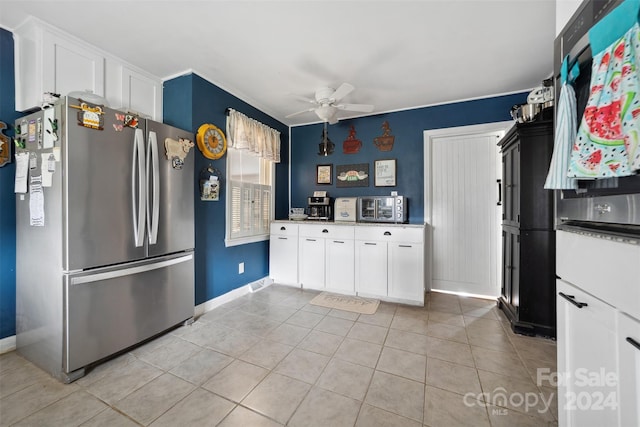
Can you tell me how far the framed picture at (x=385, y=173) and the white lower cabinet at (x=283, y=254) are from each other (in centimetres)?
143

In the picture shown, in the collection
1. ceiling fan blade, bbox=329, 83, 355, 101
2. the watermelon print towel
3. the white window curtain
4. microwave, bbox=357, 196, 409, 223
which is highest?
ceiling fan blade, bbox=329, 83, 355, 101

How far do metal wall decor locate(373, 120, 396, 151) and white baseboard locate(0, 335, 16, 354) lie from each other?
425 centimetres

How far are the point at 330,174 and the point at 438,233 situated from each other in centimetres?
185

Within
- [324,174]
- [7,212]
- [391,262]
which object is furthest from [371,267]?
[7,212]

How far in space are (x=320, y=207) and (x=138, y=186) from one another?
2334 millimetres

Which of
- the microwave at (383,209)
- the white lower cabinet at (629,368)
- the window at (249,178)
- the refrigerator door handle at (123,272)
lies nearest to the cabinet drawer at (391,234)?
the microwave at (383,209)

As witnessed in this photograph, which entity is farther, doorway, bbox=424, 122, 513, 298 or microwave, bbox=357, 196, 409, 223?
microwave, bbox=357, 196, 409, 223

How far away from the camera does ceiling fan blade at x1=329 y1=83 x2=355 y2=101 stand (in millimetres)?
2293

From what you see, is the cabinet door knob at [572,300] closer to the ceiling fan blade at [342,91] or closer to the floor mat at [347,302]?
the floor mat at [347,302]

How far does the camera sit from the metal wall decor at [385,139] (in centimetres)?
362

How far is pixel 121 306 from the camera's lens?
1.84m

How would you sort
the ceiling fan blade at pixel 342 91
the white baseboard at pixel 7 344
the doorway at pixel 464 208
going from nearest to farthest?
the white baseboard at pixel 7 344 < the ceiling fan blade at pixel 342 91 < the doorway at pixel 464 208

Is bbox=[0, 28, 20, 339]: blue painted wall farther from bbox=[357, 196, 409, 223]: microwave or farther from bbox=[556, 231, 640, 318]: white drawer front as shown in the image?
bbox=[556, 231, 640, 318]: white drawer front

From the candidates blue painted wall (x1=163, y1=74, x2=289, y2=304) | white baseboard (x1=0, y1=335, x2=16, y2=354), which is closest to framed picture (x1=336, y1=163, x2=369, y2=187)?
blue painted wall (x1=163, y1=74, x2=289, y2=304)
